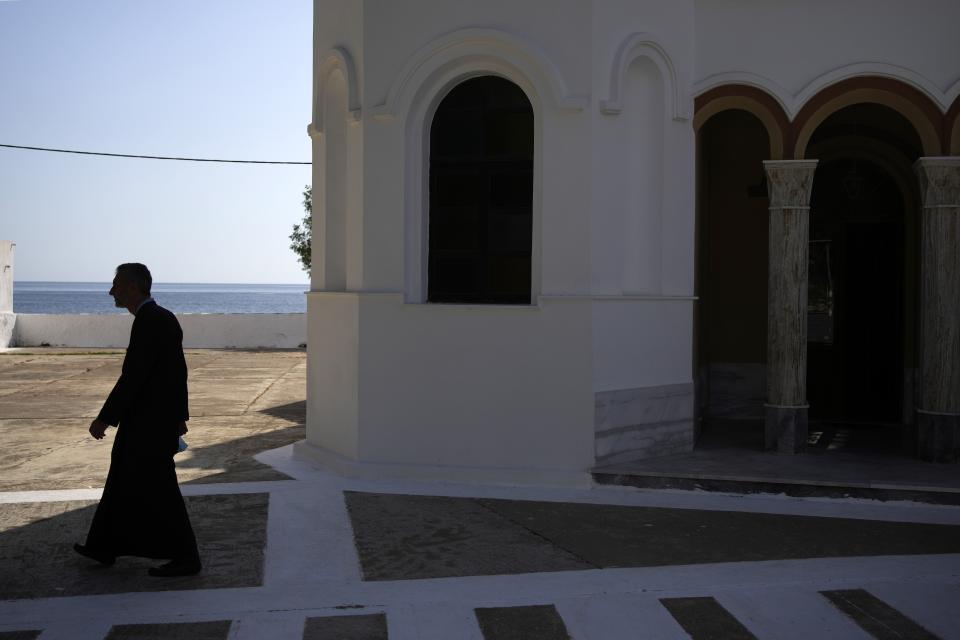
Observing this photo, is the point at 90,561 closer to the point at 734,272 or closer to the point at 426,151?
the point at 426,151

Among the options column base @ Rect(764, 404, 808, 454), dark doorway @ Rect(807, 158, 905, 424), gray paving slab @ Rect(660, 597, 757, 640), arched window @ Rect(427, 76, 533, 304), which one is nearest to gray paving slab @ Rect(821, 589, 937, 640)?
gray paving slab @ Rect(660, 597, 757, 640)

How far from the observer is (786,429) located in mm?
9484

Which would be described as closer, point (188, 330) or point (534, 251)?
point (534, 251)

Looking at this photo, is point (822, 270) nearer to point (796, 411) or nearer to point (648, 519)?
point (796, 411)

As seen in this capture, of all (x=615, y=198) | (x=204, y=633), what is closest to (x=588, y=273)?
(x=615, y=198)

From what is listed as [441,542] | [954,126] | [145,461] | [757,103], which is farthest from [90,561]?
[954,126]

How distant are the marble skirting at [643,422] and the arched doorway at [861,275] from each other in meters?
2.66

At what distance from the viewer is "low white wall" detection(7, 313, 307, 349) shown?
2855 centimetres

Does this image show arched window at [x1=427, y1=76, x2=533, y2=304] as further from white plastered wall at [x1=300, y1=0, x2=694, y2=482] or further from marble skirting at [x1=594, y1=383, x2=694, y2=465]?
marble skirting at [x1=594, y1=383, x2=694, y2=465]

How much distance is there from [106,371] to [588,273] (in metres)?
14.9

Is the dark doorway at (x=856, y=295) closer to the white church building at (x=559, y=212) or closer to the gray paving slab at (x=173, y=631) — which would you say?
the white church building at (x=559, y=212)

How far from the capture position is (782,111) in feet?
30.9

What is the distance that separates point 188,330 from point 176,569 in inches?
969

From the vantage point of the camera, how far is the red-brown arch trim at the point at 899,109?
9055mm
